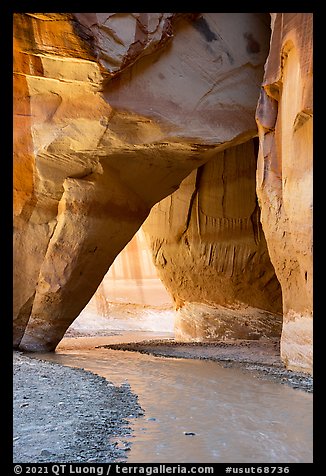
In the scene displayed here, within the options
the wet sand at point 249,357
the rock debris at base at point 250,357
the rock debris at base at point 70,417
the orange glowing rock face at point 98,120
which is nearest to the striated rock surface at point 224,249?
the wet sand at point 249,357

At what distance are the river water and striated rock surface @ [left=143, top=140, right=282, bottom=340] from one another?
5.18 m

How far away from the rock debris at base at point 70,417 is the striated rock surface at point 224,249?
6371 mm

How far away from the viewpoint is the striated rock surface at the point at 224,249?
1139cm

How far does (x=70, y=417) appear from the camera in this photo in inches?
143

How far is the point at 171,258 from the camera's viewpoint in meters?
12.5

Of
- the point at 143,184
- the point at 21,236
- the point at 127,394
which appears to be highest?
the point at 143,184

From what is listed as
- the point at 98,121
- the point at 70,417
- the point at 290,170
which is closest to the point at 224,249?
the point at 98,121

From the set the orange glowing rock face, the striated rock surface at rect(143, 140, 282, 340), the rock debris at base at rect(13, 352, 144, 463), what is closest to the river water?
the rock debris at base at rect(13, 352, 144, 463)

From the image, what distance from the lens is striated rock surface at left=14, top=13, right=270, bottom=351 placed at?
22.7 ft

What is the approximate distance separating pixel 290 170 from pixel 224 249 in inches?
238

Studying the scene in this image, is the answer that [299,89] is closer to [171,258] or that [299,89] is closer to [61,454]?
→ [61,454]

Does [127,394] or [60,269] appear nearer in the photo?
[127,394]

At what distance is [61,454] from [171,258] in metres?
9.79
